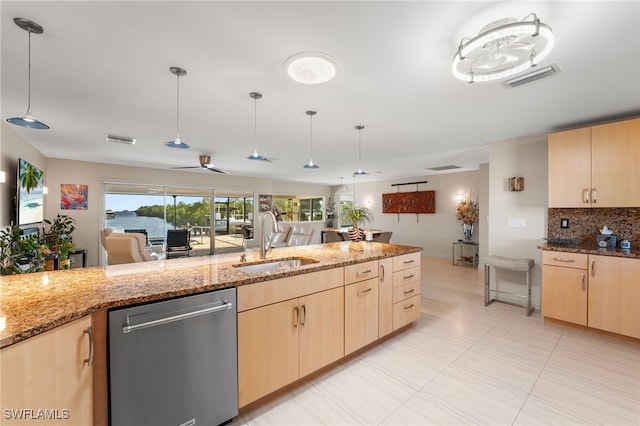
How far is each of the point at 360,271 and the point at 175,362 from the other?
4.94 ft

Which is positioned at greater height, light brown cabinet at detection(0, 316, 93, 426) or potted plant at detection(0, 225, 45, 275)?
potted plant at detection(0, 225, 45, 275)

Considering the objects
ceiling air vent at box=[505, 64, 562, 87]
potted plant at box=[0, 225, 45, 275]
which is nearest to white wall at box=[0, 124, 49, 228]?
potted plant at box=[0, 225, 45, 275]

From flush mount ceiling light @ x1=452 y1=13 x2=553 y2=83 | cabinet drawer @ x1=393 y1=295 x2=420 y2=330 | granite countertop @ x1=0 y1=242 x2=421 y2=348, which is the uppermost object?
flush mount ceiling light @ x1=452 y1=13 x2=553 y2=83

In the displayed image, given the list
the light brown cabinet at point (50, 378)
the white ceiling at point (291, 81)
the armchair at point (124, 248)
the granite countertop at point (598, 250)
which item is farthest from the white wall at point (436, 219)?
the light brown cabinet at point (50, 378)

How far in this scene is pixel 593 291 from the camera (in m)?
2.81

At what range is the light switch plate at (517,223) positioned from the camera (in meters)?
3.80

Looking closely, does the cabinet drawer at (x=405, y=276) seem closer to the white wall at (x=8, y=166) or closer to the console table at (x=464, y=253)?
the console table at (x=464, y=253)

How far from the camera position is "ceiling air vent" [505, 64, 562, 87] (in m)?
2.03

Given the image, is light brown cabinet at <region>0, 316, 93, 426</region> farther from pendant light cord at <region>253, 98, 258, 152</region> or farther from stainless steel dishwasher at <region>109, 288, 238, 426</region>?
pendant light cord at <region>253, 98, 258, 152</region>

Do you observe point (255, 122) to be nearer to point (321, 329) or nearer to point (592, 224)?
point (321, 329)

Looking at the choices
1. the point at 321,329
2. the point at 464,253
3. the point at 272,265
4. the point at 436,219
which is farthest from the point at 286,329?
the point at 436,219

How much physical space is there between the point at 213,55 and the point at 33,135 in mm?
3988

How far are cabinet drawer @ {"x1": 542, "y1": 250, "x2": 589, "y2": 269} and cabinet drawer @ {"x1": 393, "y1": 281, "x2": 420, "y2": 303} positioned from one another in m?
1.57

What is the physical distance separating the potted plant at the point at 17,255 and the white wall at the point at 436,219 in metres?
7.94
